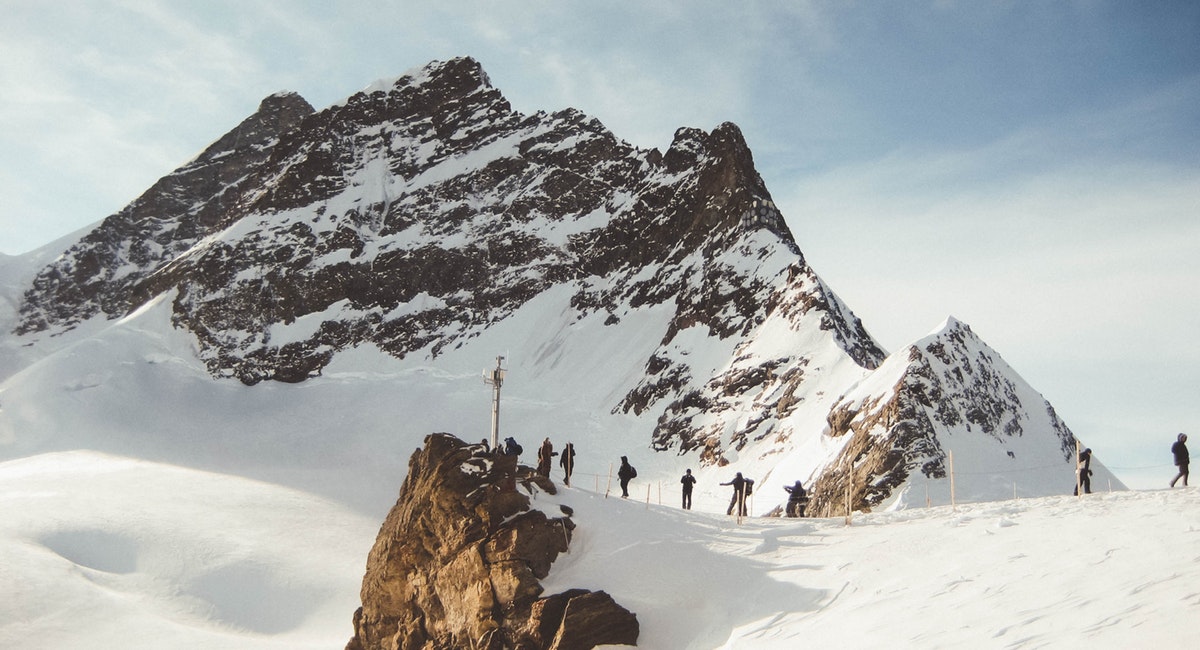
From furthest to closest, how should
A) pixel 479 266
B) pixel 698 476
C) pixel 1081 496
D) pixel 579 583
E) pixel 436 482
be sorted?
1. pixel 479 266
2. pixel 698 476
3. pixel 436 482
4. pixel 1081 496
5. pixel 579 583

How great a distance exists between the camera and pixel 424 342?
3275 inches

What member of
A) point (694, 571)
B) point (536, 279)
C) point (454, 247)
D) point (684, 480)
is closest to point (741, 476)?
point (684, 480)

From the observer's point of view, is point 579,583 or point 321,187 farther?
point 321,187

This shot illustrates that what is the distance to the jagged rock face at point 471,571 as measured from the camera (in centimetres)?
1762

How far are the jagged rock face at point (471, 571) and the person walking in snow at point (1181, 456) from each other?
41.9ft

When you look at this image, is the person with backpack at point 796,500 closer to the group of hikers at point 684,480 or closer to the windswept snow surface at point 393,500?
the group of hikers at point 684,480

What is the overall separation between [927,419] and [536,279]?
5529 centimetres

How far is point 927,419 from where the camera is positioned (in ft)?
109

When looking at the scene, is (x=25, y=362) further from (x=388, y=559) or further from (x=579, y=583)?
(x=579, y=583)

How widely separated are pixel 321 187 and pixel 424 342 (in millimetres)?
29325

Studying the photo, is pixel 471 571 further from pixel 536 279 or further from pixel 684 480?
pixel 536 279

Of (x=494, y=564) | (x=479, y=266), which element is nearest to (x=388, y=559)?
(x=494, y=564)

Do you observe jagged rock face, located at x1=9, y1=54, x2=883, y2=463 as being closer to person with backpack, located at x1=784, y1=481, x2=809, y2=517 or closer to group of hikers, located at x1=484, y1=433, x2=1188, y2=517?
person with backpack, located at x1=784, y1=481, x2=809, y2=517

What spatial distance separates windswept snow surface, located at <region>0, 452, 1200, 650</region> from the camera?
1266 centimetres
